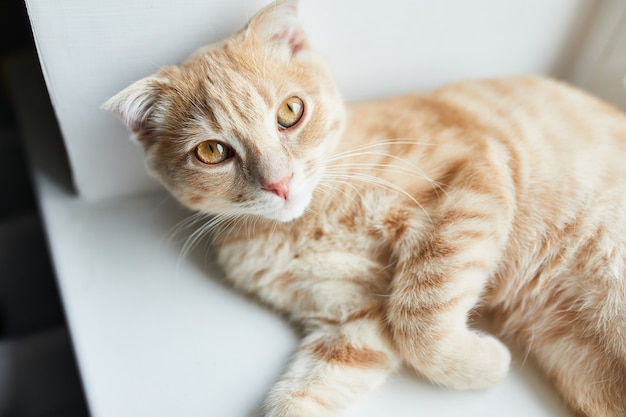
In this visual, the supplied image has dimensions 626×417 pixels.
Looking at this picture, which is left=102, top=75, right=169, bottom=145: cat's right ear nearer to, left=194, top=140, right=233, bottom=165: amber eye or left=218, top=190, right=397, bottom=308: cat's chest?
left=194, top=140, right=233, bottom=165: amber eye

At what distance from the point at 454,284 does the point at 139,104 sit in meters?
0.74

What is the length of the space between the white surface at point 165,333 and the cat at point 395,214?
0.05m

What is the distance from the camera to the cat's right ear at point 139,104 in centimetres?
103

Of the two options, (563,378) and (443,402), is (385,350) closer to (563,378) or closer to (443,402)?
(443,402)

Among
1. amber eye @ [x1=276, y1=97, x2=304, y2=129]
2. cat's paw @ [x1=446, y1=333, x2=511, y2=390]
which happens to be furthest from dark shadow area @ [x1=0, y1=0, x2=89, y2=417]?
cat's paw @ [x1=446, y1=333, x2=511, y2=390]

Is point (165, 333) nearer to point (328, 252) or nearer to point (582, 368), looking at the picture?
point (328, 252)

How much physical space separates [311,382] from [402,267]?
304 millimetres

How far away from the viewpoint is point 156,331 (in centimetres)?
122

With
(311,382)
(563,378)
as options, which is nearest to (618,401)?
(563,378)

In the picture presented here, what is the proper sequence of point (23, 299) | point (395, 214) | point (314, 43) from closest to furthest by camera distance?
point (395, 214) → point (314, 43) → point (23, 299)

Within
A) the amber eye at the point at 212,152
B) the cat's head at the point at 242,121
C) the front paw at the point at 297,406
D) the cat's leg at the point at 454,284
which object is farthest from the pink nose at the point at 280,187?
the front paw at the point at 297,406

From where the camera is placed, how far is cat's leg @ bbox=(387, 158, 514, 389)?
3.49 feet

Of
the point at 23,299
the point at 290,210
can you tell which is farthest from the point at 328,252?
the point at 23,299

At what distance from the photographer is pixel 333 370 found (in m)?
1.11
